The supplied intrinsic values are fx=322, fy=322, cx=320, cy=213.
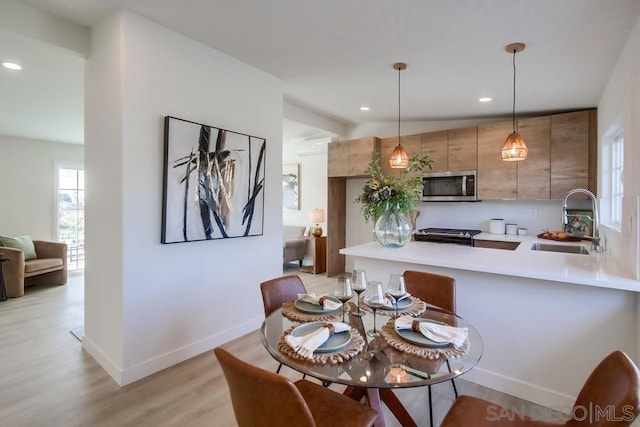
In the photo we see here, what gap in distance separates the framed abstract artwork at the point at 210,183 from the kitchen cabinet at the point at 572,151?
3425 mm

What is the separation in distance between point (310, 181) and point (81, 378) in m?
4.92

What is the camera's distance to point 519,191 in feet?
13.3

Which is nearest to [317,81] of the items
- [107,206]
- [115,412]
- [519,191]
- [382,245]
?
[382,245]

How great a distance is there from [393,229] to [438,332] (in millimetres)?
1406

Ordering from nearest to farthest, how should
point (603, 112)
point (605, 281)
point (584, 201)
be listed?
point (605, 281), point (603, 112), point (584, 201)

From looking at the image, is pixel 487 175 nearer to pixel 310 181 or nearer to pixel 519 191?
pixel 519 191

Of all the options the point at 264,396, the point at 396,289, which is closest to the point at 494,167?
the point at 396,289

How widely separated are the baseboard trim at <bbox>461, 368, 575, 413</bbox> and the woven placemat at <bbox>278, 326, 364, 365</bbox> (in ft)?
4.77

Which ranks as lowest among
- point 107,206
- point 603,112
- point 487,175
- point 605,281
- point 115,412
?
point 115,412

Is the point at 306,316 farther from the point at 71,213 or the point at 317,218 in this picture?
the point at 71,213

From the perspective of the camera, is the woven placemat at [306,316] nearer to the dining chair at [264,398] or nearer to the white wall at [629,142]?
the dining chair at [264,398]

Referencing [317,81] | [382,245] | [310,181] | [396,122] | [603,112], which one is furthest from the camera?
[310,181]

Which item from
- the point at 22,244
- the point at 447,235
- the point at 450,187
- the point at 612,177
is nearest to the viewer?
the point at 612,177

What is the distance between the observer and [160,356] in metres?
2.53
